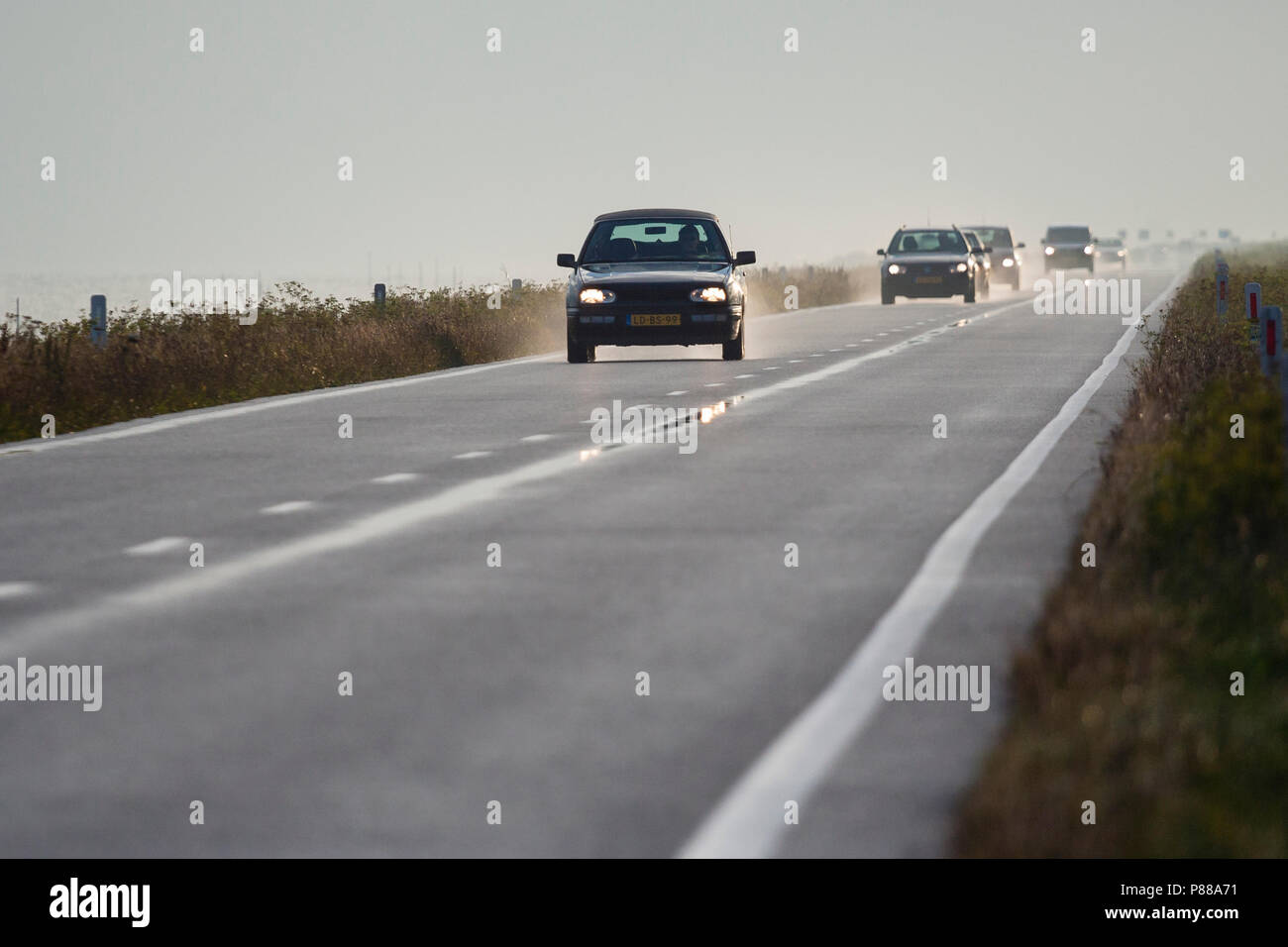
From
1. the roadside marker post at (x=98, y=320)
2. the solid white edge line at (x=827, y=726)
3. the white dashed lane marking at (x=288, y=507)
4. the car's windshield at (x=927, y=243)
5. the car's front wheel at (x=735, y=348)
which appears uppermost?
the car's windshield at (x=927, y=243)

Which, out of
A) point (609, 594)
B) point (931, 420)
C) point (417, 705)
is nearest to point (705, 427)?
point (931, 420)

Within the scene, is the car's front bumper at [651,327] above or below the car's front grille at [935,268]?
below

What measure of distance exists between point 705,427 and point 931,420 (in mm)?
1848

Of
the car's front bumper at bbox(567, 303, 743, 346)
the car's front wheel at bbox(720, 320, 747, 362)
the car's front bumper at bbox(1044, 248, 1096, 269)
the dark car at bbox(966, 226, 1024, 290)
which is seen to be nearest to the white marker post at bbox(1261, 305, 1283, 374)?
the car's front bumper at bbox(567, 303, 743, 346)

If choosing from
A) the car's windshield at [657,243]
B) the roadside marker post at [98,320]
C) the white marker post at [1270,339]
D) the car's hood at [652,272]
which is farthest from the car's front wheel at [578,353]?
the white marker post at [1270,339]

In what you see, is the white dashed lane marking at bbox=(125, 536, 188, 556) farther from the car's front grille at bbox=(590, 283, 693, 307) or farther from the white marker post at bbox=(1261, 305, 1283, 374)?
the car's front grille at bbox=(590, 283, 693, 307)

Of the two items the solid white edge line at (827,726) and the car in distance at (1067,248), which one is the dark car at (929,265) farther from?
the solid white edge line at (827,726)

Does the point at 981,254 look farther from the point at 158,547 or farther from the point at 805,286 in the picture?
the point at 158,547

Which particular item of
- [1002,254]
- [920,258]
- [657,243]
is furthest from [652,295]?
[1002,254]

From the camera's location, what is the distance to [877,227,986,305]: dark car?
5456 cm

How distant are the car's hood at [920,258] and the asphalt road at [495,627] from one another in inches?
1464

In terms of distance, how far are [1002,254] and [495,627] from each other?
65733mm

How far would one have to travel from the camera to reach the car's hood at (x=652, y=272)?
2789 cm

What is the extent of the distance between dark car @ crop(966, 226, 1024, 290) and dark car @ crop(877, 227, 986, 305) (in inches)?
650
